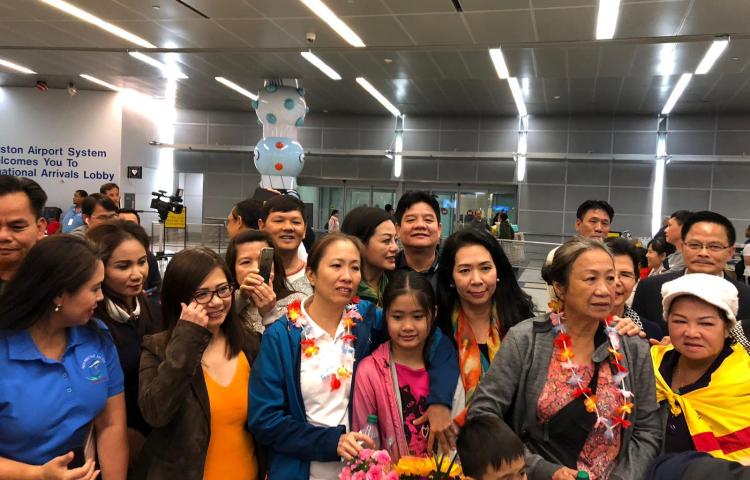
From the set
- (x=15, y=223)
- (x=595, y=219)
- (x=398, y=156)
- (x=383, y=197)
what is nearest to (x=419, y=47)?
(x=595, y=219)

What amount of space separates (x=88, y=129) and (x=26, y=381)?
52.0ft

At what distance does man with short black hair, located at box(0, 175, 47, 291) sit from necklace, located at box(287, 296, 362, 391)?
1.11m

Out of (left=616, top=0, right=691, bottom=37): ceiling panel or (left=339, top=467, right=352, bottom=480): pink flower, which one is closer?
(left=339, top=467, right=352, bottom=480): pink flower

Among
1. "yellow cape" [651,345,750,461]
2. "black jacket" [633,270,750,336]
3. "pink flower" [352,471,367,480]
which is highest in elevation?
"black jacket" [633,270,750,336]

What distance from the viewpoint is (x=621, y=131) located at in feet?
51.3

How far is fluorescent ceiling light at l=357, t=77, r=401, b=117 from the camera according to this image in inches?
485

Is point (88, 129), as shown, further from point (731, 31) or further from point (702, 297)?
point (702, 297)

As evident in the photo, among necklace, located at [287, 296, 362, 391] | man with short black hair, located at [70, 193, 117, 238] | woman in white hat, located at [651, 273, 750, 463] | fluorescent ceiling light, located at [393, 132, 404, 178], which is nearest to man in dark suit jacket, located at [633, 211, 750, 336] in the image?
woman in white hat, located at [651, 273, 750, 463]

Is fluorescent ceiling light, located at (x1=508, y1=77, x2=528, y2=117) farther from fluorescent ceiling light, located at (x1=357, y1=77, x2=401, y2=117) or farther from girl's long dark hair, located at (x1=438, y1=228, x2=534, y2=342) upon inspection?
girl's long dark hair, located at (x1=438, y1=228, x2=534, y2=342)

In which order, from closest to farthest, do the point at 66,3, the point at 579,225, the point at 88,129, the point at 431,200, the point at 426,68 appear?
the point at 431,200, the point at 579,225, the point at 66,3, the point at 426,68, the point at 88,129

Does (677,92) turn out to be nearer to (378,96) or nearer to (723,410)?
(378,96)

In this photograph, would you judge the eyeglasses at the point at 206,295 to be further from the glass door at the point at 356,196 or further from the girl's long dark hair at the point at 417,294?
the glass door at the point at 356,196

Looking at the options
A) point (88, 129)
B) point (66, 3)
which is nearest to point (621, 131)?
point (66, 3)

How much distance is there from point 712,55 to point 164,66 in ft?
33.9
